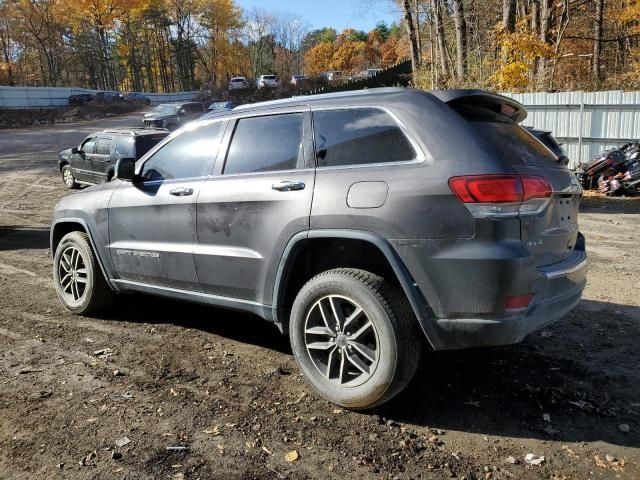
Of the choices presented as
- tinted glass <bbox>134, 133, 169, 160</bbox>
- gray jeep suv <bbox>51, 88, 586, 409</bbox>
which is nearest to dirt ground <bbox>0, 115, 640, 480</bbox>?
gray jeep suv <bbox>51, 88, 586, 409</bbox>

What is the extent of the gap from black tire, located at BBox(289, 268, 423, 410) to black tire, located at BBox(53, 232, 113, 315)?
92.2 inches

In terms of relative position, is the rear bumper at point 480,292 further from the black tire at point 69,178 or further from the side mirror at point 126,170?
the black tire at point 69,178

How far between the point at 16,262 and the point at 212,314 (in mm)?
3895

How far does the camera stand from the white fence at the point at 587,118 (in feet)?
44.3

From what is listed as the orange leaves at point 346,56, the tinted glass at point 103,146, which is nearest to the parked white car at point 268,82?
the orange leaves at point 346,56

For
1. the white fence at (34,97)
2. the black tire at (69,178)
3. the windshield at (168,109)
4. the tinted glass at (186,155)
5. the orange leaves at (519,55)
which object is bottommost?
the black tire at (69,178)

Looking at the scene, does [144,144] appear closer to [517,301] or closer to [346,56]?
[517,301]

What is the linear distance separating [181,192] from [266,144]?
0.80m

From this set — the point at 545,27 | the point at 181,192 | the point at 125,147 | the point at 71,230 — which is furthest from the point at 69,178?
the point at 545,27

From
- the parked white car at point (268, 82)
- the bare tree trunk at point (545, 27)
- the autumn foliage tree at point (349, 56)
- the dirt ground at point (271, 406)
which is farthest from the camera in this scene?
the autumn foliage tree at point (349, 56)

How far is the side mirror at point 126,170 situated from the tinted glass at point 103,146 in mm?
9766

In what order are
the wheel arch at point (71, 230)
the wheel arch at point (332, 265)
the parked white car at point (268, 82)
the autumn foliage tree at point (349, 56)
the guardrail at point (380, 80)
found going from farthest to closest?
the autumn foliage tree at point (349, 56) → the parked white car at point (268, 82) → the guardrail at point (380, 80) → the wheel arch at point (71, 230) → the wheel arch at point (332, 265)

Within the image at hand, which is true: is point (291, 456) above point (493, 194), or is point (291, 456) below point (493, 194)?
below

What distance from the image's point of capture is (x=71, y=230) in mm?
5426
